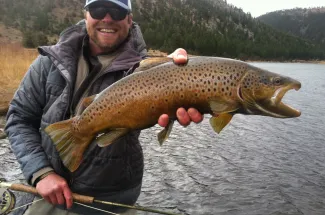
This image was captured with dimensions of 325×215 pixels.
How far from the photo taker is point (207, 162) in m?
8.95

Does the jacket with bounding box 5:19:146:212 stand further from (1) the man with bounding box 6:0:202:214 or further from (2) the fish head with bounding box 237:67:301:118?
(2) the fish head with bounding box 237:67:301:118

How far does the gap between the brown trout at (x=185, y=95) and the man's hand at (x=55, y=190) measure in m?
0.46

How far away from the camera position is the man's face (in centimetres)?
307

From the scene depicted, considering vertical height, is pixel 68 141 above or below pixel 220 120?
below

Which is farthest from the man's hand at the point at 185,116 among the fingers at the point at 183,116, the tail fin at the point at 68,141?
the tail fin at the point at 68,141

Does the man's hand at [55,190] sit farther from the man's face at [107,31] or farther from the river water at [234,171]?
the river water at [234,171]

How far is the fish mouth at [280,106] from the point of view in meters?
2.39

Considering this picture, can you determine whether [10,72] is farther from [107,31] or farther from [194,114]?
[194,114]

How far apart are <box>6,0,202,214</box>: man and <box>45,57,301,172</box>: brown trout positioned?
0.43 meters

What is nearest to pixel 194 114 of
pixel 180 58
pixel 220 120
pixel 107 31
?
Result: pixel 220 120

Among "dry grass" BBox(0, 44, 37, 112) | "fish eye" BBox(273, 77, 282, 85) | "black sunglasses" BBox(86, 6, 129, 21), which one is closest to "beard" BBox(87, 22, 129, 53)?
"black sunglasses" BBox(86, 6, 129, 21)

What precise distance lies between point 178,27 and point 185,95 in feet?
274

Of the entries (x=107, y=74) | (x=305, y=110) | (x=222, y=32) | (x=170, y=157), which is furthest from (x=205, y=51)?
(x=107, y=74)

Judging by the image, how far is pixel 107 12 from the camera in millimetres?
3078
